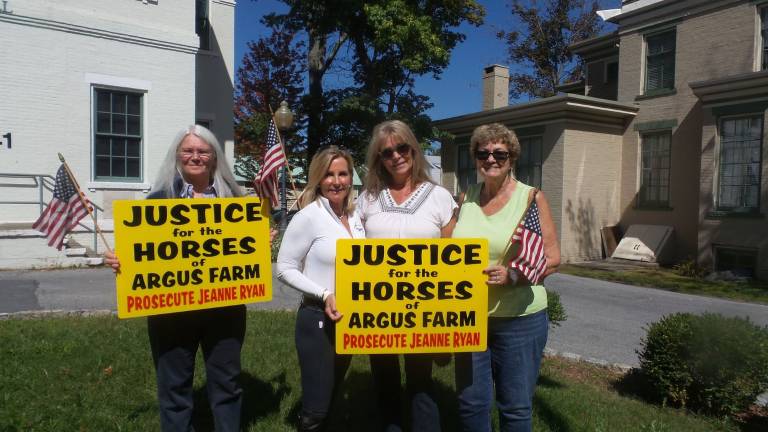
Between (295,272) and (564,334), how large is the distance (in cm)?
540

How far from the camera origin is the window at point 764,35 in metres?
13.4

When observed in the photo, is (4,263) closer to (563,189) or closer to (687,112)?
(563,189)

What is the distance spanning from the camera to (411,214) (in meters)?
3.08

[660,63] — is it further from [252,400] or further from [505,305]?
[252,400]

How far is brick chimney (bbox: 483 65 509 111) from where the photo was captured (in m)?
18.8

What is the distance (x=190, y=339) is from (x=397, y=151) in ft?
5.34

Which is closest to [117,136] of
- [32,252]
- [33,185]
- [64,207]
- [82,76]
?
[82,76]

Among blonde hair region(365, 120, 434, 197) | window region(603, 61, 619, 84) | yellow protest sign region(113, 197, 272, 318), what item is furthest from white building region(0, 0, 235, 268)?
window region(603, 61, 619, 84)

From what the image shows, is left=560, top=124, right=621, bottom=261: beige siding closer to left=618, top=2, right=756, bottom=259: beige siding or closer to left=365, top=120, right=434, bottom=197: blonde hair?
left=618, top=2, right=756, bottom=259: beige siding

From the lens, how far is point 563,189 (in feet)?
50.1

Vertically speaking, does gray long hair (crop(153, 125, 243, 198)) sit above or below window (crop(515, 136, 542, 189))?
below

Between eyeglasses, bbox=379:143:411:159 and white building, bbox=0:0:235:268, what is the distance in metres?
10.3

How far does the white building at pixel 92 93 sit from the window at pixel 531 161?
9684mm

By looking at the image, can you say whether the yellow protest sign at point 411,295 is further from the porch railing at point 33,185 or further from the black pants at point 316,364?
the porch railing at point 33,185
